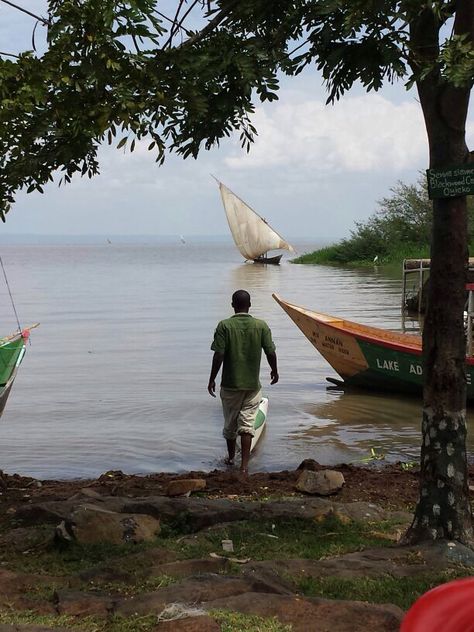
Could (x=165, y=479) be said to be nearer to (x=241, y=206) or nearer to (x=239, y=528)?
(x=239, y=528)

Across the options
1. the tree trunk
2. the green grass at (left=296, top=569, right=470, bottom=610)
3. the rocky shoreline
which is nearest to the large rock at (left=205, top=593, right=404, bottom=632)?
the rocky shoreline

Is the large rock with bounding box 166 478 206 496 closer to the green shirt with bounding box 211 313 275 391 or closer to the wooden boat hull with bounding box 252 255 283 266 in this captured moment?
the green shirt with bounding box 211 313 275 391

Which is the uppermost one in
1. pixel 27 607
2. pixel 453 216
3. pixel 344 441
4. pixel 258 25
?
pixel 258 25

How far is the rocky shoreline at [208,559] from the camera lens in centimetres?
413

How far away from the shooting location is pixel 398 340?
14477 mm

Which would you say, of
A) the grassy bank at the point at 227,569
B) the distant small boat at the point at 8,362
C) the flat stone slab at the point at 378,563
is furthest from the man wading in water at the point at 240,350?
the flat stone slab at the point at 378,563

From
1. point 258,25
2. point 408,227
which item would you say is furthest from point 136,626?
point 408,227

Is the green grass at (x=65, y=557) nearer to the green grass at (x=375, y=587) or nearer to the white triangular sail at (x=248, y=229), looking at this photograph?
the green grass at (x=375, y=587)

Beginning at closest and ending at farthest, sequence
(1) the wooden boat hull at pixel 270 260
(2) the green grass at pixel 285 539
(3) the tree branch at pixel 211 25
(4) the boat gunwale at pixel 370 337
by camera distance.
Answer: (3) the tree branch at pixel 211 25 < (2) the green grass at pixel 285 539 < (4) the boat gunwale at pixel 370 337 < (1) the wooden boat hull at pixel 270 260

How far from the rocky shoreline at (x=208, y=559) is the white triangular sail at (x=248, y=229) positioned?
59091mm

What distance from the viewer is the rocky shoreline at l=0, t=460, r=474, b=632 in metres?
4.13

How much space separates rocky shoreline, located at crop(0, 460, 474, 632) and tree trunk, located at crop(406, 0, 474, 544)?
8.9 inches

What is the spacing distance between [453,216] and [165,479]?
4.24 metres

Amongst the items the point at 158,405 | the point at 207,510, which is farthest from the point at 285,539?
the point at 158,405
